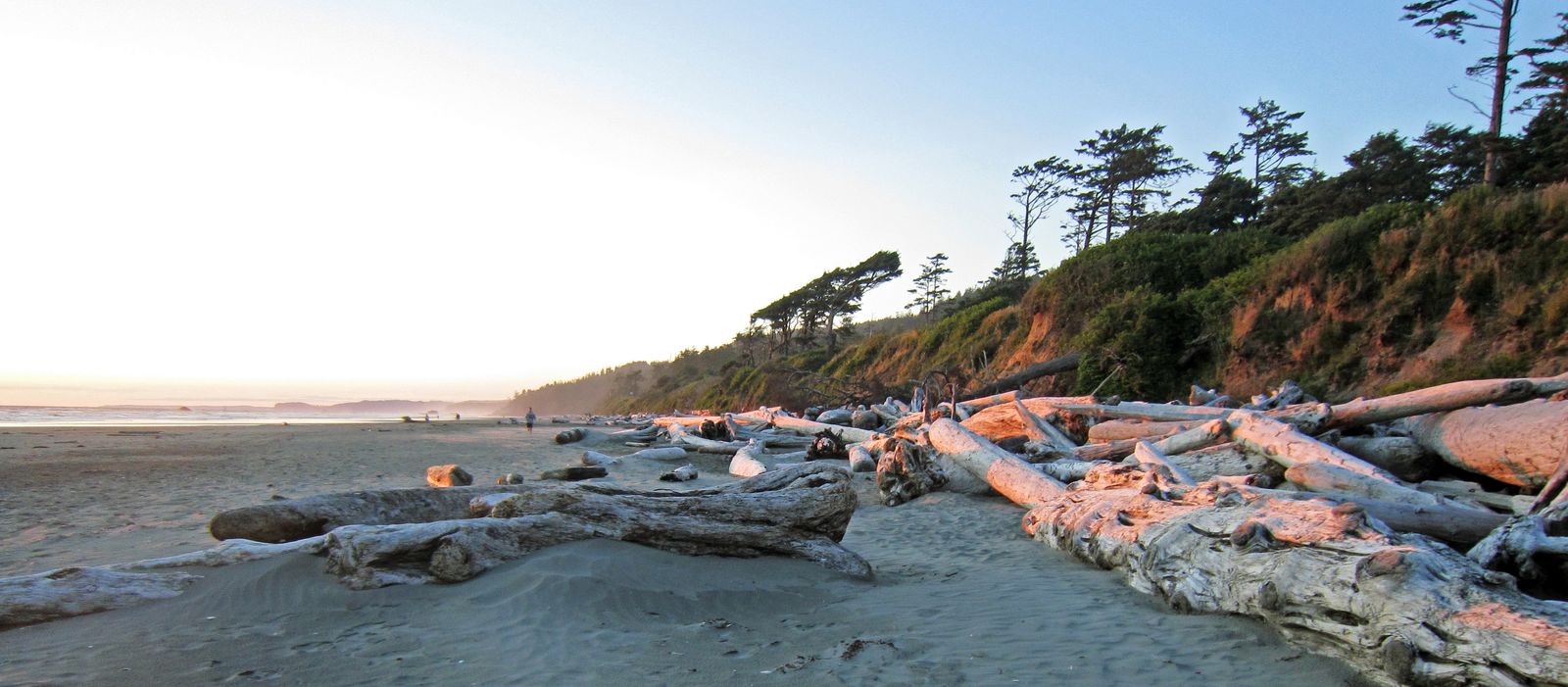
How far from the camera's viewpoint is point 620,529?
15.0 feet

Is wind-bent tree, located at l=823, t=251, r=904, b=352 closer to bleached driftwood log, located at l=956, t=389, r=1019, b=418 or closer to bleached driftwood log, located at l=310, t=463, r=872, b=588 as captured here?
bleached driftwood log, located at l=956, t=389, r=1019, b=418

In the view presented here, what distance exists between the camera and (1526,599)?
2.57 metres

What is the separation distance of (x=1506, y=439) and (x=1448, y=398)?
1222 millimetres

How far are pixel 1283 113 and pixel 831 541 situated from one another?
4085 centimetres

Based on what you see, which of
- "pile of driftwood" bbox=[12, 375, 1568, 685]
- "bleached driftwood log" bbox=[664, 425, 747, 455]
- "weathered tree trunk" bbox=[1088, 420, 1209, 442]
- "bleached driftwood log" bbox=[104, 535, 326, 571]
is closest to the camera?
"pile of driftwood" bbox=[12, 375, 1568, 685]

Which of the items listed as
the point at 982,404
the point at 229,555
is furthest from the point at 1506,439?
the point at 229,555

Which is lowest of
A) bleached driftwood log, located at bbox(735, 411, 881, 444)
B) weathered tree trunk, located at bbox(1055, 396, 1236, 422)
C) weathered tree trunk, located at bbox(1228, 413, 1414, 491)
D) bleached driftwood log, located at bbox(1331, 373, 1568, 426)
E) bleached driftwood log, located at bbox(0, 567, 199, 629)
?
bleached driftwood log, located at bbox(0, 567, 199, 629)

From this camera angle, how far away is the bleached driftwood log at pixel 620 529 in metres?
4.09

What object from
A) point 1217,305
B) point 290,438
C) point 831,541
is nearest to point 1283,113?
point 1217,305

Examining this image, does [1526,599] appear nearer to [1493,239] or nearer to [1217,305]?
[1493,239]

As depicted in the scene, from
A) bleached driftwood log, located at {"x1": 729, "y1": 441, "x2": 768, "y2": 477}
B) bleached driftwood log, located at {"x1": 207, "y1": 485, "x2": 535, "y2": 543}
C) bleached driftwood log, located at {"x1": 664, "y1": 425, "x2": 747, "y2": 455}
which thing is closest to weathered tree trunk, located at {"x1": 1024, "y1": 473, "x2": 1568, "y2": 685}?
bleached driftwood log, located at {"x1": 207, "y1": 485, "x2": 535, "y2": 543}

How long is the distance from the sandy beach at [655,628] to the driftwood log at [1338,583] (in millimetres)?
147

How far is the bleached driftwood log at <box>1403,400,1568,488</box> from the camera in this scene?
214 inches

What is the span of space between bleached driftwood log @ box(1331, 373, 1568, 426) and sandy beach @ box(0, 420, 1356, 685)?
4153 millimetres
